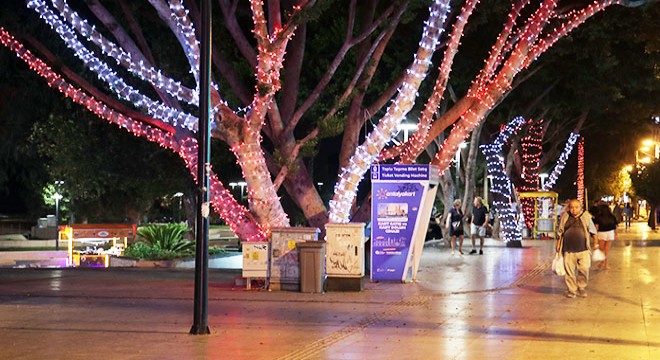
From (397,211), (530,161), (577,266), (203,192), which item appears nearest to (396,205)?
(397,211)

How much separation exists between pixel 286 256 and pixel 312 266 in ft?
2.13

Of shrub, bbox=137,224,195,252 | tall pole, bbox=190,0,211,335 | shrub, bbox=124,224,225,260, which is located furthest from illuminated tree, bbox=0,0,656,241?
tall pole, bbox=190,0,211,335

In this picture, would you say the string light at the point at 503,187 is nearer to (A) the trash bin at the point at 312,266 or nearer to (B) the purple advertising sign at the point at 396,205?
(B) the purple advertising sign at the point at 396,205

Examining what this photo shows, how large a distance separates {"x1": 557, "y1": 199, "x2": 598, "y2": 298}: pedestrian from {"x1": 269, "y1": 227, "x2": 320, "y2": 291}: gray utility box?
4.48m

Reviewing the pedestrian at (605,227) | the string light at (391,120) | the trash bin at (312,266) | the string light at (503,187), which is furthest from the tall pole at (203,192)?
the string light at (503,187)

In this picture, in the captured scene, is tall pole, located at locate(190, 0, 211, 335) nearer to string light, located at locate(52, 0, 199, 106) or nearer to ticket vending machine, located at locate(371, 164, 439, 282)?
ticket vending machine, located at locate(371, 164, 439, 282)

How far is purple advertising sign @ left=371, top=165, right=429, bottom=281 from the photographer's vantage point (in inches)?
758

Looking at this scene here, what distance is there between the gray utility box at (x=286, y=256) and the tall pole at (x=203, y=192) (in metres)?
5.67

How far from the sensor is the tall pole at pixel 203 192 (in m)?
12.3

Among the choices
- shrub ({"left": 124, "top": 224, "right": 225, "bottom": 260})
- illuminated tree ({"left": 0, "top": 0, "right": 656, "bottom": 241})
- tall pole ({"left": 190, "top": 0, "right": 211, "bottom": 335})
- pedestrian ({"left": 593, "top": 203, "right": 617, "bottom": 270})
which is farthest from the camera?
shrub ({"left": 124, "top": 224, "right": 225, "bottom": 260})

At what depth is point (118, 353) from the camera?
11.0 m

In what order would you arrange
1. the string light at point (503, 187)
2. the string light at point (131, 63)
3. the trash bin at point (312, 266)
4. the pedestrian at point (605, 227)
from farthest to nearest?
the string light at point (503, 187)
the pedestrian at point (605, 227)
the string light at point (131, 63)
the trash bin at point (312, 266)

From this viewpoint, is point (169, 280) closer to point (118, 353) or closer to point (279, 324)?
point (279, 324)

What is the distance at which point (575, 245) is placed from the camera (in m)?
16.7
